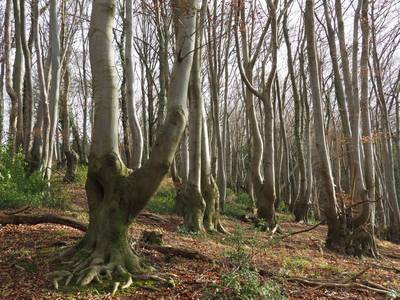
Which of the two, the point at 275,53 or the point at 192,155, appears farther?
the point at 275,53

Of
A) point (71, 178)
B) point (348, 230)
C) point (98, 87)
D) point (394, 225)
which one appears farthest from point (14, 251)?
point (394, 225)

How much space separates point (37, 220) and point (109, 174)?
2.64 metres

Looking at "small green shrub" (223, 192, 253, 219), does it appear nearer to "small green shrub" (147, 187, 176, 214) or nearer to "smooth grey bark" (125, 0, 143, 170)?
"small green shrub" (147, 187, 176, 214)

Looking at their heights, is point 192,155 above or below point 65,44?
below

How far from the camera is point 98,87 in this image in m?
4.96

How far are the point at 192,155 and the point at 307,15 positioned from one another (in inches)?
157

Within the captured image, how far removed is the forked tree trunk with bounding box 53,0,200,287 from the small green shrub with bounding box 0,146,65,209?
4418 mm

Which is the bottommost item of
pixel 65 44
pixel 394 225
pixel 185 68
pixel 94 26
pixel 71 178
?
pixel 394 225

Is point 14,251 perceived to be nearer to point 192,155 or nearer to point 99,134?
point 99,134

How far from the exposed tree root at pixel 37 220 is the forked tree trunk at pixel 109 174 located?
1680mm

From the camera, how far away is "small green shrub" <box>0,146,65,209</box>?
28.6 ft

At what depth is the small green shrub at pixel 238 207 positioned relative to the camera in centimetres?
1439

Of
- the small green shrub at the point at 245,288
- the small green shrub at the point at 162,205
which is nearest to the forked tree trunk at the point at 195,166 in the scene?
the small green shrub at the point at 162,205

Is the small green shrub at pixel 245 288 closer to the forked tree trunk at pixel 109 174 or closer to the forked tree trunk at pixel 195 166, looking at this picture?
the forked tree trunk at pixel 109 174
